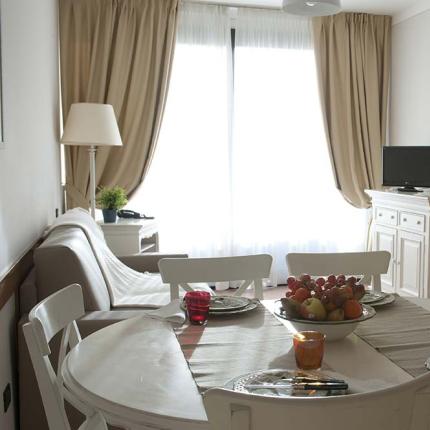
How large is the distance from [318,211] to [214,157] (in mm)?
1172

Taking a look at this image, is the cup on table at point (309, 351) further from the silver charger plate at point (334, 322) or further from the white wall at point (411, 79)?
the white wall at point (411, 79)

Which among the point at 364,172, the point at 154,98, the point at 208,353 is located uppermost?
the point at 154,98

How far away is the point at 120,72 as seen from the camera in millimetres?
4898

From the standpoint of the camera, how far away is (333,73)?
5.36 meters

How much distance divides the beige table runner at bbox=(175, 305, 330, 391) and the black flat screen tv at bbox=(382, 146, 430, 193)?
3.27 meters

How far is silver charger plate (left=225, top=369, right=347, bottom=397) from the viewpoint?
1.22 m

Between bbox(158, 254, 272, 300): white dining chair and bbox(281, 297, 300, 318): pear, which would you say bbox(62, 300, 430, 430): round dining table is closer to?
bbox(281, 297, 300, 318): pear

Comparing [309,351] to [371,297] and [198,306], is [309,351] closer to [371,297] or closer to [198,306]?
[198,306]

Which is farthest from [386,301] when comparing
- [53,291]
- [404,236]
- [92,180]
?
[92,180]

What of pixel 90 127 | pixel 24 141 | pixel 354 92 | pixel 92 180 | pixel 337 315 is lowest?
pixel 337 315

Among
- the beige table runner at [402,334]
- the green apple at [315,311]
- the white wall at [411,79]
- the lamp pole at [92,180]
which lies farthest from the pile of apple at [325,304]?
the white wall at [411,79]

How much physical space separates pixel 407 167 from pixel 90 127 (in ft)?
8.72

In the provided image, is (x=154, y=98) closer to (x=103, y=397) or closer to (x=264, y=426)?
(x=103, y=397)

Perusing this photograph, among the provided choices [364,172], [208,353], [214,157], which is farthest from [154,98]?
[208,353]
